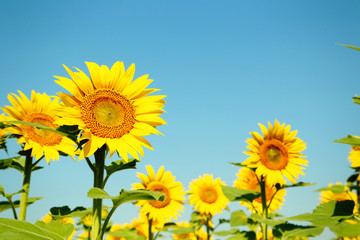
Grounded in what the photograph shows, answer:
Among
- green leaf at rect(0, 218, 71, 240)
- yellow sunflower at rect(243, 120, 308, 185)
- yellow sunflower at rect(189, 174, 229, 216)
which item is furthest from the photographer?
yellow sunflower at rect(189, 174, 229, 216)

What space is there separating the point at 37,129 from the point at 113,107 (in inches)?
62.4

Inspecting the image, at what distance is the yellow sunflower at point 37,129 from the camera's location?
3750 mm

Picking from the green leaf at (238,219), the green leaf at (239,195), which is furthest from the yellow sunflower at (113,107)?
the green leaf at (238,219)

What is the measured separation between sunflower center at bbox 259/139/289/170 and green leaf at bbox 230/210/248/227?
1.53 m

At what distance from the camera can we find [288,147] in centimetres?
528

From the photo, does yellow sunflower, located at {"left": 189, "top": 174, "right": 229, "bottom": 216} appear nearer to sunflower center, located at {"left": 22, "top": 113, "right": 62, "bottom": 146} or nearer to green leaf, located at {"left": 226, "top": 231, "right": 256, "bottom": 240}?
green leaf, located at {"left": 226, "top": 231, "right": 256, "bottom": 240}

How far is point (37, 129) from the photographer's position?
3.95 metres

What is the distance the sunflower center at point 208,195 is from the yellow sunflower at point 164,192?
167 centimetres

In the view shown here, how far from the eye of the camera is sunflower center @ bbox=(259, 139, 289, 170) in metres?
4.95

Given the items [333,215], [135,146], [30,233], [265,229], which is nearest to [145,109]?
[135,146]

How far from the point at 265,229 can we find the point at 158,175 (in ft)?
7.73

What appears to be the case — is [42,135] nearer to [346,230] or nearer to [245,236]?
[245,236]

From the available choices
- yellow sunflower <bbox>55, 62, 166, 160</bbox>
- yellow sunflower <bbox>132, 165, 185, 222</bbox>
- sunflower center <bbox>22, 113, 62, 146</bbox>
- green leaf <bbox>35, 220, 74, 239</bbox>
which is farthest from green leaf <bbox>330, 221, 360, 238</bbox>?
yellow sunflower <bbox>132, 165, 185, 222</bbox>

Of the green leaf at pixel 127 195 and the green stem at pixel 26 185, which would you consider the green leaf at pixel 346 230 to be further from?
the green stem at pixel 26 185
